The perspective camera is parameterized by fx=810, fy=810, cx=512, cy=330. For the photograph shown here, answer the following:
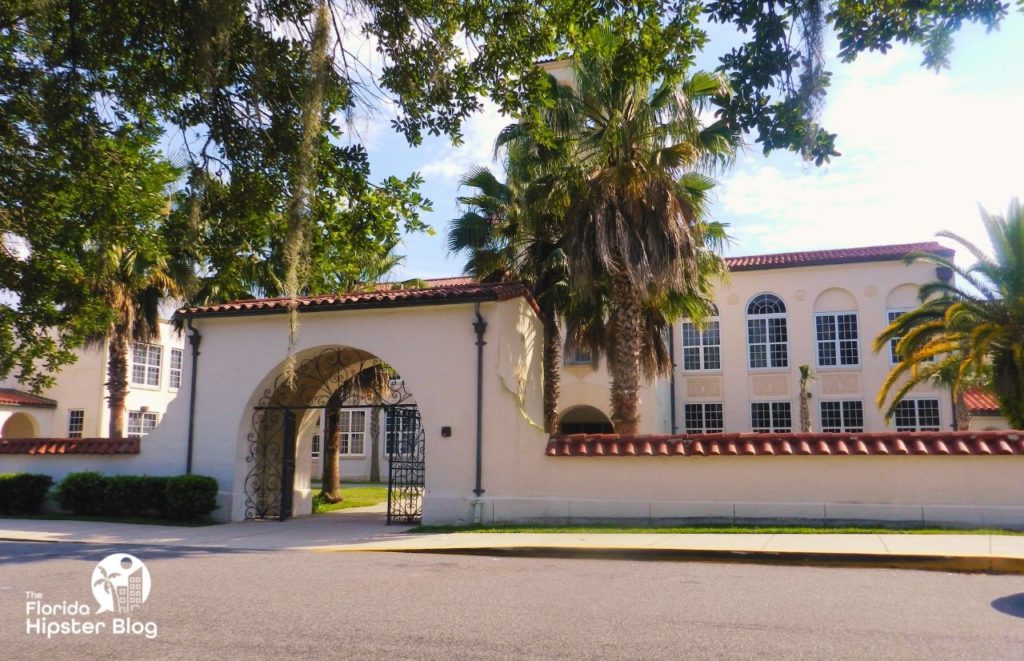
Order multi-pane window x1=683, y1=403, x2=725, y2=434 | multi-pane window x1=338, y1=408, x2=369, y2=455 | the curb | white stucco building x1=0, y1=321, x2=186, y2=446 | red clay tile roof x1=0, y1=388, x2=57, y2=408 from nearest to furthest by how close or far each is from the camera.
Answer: the curb < red clay tile roof x1=0, y1=388, x2=57, y2=408 < multi-pane window x1=683, y1=403, x2=725, y2=434 < white stucco building x1=0, y1=321, x2=186, y2=446 < multi-pane window x1=338, y1=408, x2=369, y2=455

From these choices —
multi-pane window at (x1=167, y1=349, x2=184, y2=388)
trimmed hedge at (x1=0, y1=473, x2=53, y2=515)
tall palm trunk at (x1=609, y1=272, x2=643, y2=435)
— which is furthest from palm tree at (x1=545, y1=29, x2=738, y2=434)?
multi-pane window at (x1=167, y1=349, x2=184, y2=388)

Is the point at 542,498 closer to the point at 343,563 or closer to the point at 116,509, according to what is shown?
the point at 343,563

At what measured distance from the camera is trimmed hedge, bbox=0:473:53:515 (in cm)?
1691

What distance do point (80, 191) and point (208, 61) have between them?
3.90 metres

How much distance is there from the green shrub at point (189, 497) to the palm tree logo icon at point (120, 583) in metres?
4.76

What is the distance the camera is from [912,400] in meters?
31.2

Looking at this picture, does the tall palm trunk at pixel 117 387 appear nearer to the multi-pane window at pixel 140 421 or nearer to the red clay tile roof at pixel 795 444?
the multi-pane window at pixel 140 421

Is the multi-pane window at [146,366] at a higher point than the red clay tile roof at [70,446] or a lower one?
higher

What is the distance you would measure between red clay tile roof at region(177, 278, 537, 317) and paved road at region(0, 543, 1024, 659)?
5.79 meters

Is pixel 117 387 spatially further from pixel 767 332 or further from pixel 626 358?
pixel 767 332

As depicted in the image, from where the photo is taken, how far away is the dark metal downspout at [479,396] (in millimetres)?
14906

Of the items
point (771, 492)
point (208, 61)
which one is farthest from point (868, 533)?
point (208, 61)

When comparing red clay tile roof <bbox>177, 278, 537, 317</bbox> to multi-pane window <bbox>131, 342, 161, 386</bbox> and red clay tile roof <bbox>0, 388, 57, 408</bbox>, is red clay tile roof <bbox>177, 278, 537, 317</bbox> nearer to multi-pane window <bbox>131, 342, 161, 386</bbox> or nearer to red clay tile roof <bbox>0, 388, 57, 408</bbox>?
red clay tile roof <bbox>0, 388, 57, 408</bbox>

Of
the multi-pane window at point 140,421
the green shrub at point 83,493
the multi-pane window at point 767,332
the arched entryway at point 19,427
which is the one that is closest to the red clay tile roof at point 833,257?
the multi-pane window at point 767,332
